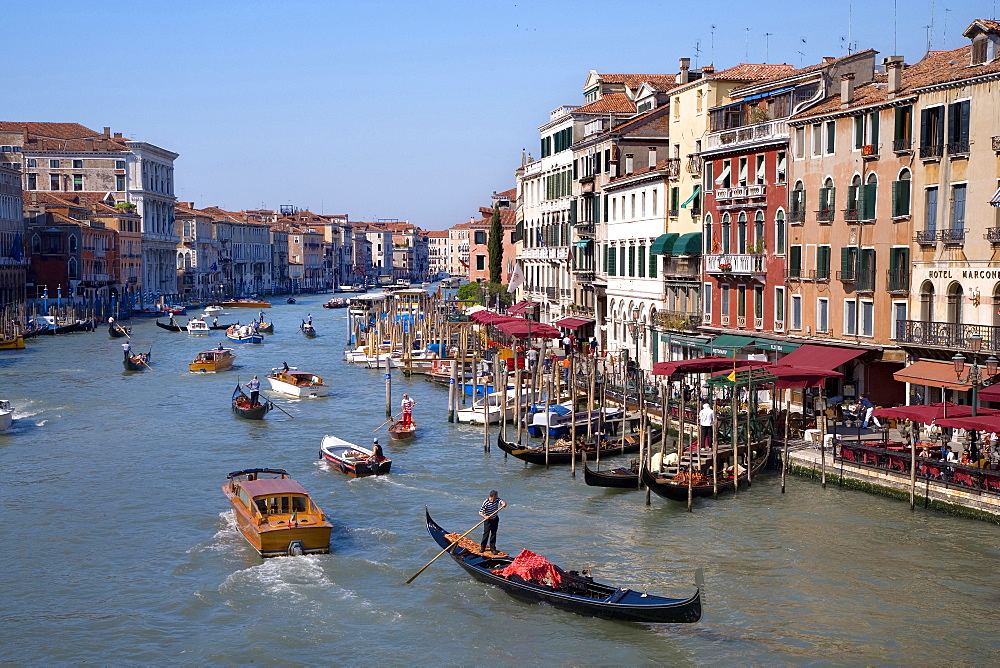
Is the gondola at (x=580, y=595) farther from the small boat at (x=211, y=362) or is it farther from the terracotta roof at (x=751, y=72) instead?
the small boat at (x=211, y=362)

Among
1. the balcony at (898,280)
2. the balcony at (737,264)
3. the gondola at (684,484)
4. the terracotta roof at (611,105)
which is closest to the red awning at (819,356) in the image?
the balcony at (898,280)

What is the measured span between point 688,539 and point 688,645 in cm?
393

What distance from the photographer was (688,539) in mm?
16469

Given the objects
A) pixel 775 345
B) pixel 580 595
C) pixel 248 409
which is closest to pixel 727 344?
pixel 775 345

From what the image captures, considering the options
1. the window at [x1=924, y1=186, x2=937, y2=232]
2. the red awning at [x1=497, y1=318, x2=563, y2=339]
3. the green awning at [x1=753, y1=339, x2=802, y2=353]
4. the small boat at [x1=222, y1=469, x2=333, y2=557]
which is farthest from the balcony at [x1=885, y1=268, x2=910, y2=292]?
the red awning at [x1=497, y1=318, x2=563, y2=339]

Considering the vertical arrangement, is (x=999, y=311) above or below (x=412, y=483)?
above

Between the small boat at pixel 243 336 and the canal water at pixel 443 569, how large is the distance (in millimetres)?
29245

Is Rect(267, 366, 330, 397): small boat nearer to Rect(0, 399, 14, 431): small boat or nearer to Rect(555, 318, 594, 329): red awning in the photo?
Rect(555, 318, 594, 329): red awning

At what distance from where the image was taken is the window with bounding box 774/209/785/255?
24578 millimetres

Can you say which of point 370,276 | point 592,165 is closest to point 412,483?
point 592,165

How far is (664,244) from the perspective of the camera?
28969 millimetres

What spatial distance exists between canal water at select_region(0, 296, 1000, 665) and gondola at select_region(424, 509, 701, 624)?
0.17m

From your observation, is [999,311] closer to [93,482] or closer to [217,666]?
[217,666]

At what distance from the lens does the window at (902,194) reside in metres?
20.9
